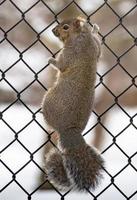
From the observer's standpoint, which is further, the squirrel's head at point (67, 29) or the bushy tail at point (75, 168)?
the squirrel's head at point (67, 29)

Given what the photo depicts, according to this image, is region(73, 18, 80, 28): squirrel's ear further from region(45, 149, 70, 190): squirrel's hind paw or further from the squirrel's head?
region(45, 149, 70, 190): squirrel's hind paw

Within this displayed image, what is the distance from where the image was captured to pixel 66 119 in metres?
3.00

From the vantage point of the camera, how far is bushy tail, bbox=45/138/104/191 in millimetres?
2922

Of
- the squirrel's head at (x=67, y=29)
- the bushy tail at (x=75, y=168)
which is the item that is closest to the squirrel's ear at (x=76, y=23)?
the squirrel's head at (x=67, y=29)

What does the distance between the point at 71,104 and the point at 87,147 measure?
6.6 inches

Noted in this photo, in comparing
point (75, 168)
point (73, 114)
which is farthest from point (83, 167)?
point (73, 114)

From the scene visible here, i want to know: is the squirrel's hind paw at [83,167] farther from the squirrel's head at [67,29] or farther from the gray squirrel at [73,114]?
the squirrel's head at [67,29]

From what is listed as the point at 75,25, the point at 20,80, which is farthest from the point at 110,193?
the point at 75,25

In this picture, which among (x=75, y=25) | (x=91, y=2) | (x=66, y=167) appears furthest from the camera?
(x=91, y=2)

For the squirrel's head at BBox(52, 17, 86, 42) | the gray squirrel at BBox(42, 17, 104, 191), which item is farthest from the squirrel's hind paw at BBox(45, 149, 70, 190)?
the squirrel's head at BBox(52, 17, 86, 42)

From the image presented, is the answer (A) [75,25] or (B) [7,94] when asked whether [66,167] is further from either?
(B) [7,94]

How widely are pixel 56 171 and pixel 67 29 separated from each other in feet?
1.89

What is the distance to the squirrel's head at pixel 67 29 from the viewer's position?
319cm

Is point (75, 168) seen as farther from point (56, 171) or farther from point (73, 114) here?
point (73, 114)
